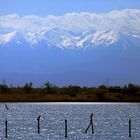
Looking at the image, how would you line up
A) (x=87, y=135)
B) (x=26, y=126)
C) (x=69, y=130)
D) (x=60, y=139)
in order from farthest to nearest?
1. (x=26, y=126)
2. (x=69, y=130)
3. (x=87, y=135)
4. (x=60, y=139)

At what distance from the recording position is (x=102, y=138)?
90.4 meters

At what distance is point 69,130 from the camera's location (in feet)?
346

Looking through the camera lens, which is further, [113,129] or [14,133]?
[113,129]

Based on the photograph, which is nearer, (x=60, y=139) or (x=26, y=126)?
(x=60, y=139)

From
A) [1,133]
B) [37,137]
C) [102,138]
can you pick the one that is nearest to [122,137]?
[102,138]

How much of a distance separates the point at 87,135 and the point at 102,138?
5.99 metres

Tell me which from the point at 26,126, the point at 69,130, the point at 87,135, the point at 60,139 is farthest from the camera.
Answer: the point at 26,126

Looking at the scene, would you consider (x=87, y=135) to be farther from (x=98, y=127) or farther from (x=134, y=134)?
(x=98, y=127)

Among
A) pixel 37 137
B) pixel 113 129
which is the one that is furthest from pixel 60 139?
pixel 113 129

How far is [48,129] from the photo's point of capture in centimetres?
10775

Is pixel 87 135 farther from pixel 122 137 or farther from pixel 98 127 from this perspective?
pixel 98 127

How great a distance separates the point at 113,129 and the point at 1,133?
18863mm

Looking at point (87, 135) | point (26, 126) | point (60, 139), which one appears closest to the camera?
point (60, 139)

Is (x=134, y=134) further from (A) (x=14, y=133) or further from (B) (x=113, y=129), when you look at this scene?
(A) (x=14, y=133)
